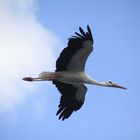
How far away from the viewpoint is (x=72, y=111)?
20.2m

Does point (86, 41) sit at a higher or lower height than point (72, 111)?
higher

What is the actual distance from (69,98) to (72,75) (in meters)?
0.94

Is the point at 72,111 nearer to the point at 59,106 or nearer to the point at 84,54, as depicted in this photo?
the point at 59,106

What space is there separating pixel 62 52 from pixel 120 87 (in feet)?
10.3

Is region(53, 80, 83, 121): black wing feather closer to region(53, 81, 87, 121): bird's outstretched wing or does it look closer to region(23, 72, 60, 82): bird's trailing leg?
region(53, 81, 87, 121): bird's outstretched wing

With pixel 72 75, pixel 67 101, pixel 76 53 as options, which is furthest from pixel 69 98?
pixel 76 53

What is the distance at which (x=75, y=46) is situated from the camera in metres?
19.1

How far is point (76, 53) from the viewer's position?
19297 millimetres

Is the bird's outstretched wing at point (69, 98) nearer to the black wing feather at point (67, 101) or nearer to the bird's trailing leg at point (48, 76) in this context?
the black wing feather at point (67, 101)

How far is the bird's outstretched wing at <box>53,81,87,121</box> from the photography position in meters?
20.1

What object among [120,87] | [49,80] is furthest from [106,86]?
[49,80]

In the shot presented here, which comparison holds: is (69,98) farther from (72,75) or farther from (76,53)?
(76,53)

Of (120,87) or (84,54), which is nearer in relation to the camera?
(84,54)

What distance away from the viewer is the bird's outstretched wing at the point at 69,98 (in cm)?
2011
